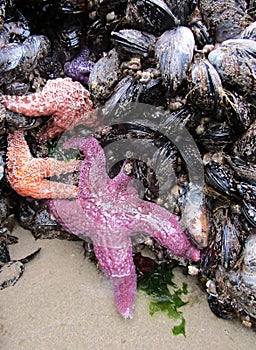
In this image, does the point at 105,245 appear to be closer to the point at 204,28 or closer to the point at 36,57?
the point at 36,57

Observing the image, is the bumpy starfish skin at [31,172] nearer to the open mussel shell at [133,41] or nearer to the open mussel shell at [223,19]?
the open mussel shell at [133,41]

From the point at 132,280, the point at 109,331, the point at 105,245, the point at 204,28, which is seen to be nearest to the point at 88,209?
the point at 105,245

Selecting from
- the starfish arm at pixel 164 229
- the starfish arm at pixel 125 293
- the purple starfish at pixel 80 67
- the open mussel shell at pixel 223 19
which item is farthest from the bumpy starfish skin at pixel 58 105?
the starfish arm at pixel 125 293

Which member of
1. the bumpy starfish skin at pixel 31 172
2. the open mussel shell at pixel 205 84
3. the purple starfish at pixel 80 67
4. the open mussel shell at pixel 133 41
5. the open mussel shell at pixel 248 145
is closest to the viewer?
the open mussel shell at pixel 205 84

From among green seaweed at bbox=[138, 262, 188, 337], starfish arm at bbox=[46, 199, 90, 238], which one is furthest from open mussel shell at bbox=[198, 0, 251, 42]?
green seaweed at bbox=[138, 262, 188, 337]

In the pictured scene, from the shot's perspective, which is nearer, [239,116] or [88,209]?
[239,116]

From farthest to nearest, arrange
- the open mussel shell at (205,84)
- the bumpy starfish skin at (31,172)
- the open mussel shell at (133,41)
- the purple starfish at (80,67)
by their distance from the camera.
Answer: the purple starfish at (80,67) < the bumpy starfish skin at (31,172) < the open mussel shell at (133,41) < the open mussel shell at (205,84)

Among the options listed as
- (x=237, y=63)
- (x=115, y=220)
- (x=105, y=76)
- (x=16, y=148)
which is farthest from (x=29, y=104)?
(x=237, y=63)
